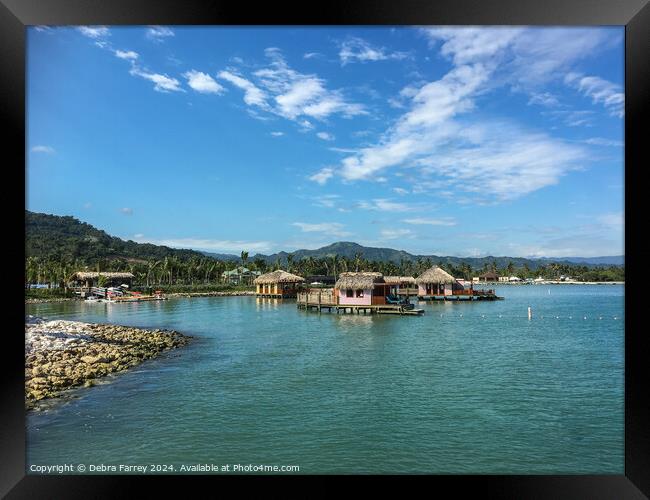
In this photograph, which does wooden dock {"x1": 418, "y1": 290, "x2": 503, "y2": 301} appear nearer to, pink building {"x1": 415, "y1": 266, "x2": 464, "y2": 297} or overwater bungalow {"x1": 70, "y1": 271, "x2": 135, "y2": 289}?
pink building {"x1": 415, "y1": 266, "x2": 464, "y2": 297}

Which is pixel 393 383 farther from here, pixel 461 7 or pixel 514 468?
pixel 461 7

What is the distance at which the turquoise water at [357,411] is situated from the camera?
15.8ft

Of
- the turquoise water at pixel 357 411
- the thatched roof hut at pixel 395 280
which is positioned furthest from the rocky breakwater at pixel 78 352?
the thatched roof hut at pixel 395 280

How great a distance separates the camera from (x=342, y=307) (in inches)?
808

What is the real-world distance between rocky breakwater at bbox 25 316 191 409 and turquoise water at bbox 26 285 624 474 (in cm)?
45

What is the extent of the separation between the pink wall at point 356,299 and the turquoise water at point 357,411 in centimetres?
853

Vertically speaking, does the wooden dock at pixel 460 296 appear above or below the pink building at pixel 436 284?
below

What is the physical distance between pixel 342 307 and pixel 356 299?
0.78 m

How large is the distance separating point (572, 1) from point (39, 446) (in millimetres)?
7127

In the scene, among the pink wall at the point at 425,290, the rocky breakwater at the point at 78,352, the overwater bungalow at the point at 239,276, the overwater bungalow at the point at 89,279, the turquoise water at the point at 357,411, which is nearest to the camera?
the turquoise water at the point at 357,411

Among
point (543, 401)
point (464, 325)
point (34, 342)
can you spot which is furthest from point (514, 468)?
point (464, 325)

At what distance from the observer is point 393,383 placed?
7586 millimetres

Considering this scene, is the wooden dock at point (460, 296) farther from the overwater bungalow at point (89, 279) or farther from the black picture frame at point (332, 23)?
the black picture frame at point (332, 23)

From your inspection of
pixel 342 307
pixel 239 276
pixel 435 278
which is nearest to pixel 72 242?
pixel 239 276
